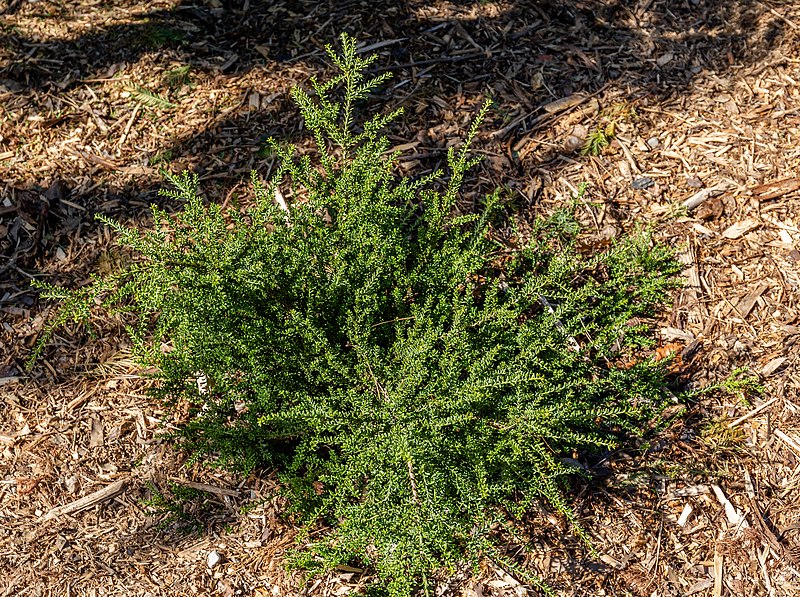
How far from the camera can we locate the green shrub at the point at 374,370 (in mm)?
2805

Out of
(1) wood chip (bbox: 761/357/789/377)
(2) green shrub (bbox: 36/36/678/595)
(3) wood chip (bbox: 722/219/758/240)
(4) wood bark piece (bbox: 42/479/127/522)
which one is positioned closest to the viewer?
(2) green shrub (bbox: 36/36/678/595)

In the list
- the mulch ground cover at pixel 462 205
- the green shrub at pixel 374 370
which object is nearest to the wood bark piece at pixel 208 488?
the mulch ground cover at pixel 462 205

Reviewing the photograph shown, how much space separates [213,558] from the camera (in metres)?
3.08

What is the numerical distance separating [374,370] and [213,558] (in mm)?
1028

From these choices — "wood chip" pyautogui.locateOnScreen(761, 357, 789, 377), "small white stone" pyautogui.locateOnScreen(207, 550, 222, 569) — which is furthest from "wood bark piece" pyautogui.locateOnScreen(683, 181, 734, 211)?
"small white stone" pyautogui.locateOnScreen(207, 550, 222, 569)

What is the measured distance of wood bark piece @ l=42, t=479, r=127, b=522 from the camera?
10.5ft

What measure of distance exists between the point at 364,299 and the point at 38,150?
2324mm

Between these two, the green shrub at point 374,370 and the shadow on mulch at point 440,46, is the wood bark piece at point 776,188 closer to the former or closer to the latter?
the shadow on mulch at point 440,46

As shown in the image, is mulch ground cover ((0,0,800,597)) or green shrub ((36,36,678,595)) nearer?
green shrub ((36,36,678,595))

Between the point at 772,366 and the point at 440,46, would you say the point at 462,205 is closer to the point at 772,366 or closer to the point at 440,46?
the point at 440,46

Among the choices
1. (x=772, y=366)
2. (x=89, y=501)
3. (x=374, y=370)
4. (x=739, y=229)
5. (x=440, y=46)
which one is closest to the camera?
(x=374, y=370)

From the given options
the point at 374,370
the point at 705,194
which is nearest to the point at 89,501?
the point at 374,370

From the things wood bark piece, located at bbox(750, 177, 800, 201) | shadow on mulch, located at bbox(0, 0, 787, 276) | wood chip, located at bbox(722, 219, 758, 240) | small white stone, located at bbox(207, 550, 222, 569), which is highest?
shadow on mulch, located at bbox(0, 0, 787, 276)

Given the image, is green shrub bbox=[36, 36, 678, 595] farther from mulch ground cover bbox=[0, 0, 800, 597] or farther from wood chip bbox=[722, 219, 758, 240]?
wood chip bbox=[722, 219, 758, 240]
